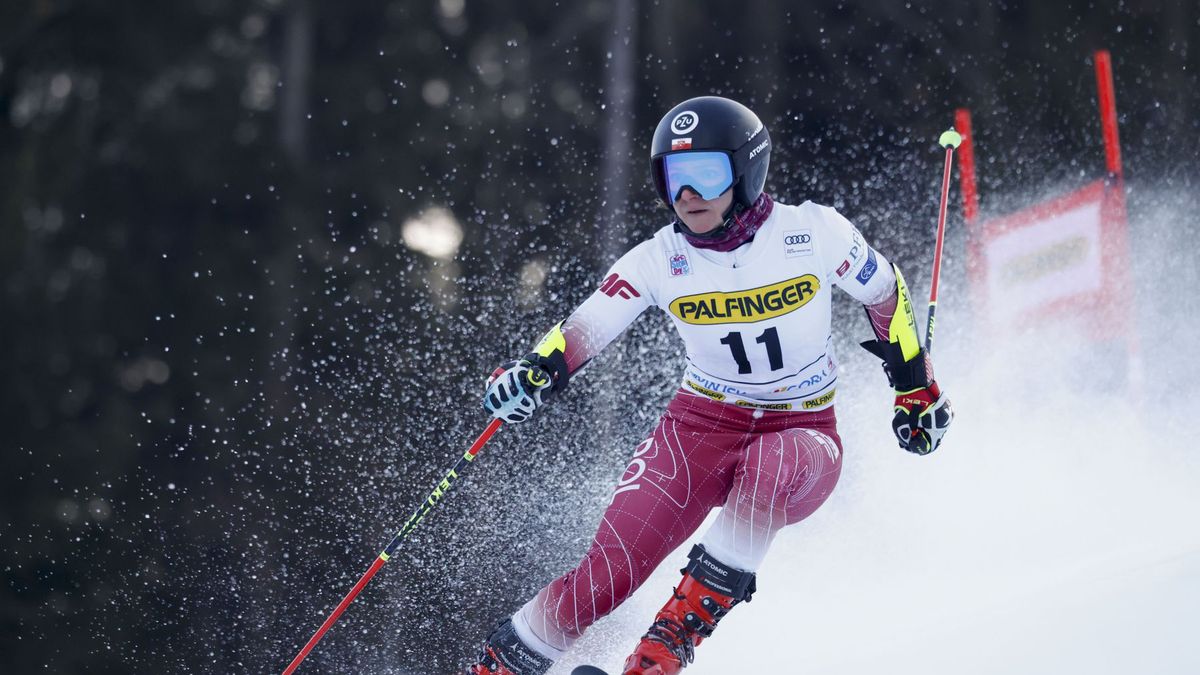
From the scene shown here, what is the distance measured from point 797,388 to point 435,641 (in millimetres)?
2485

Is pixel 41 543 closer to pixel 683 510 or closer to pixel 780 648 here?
pixel 780 648

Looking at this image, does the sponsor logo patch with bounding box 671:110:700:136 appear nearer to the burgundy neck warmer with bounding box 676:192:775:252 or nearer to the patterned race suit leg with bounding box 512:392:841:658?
the burgundy neck warmer with bounding box 676:192:775:252

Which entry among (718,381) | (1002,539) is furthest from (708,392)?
(1002,539)

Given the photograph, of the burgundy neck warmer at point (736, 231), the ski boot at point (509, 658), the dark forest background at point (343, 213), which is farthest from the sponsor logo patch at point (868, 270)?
the dark forest background at point (343, 213)

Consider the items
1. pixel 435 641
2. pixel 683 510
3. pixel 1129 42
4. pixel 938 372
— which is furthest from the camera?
pixel 1129 42

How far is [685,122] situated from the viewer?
8.61 ft

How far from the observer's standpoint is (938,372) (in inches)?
234

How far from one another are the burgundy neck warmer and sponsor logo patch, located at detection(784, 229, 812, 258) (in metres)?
0.08

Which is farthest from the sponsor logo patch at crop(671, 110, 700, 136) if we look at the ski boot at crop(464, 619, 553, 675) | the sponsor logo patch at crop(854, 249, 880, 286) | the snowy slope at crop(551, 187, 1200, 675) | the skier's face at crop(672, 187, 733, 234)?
the snowy slope at crop(551, 187, 1200, 675)

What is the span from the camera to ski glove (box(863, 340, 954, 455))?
108 inches

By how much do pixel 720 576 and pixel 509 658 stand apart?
0.54 m

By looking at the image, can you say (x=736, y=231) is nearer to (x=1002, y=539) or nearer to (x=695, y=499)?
(x=695, y=499)

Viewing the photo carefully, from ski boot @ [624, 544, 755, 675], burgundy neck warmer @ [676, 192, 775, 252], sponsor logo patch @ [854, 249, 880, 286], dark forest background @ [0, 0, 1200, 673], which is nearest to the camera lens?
ski boot @ [624, 544, 755, 675]

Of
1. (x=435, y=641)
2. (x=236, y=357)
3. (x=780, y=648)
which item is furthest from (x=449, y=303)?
(x=780, y=648)
